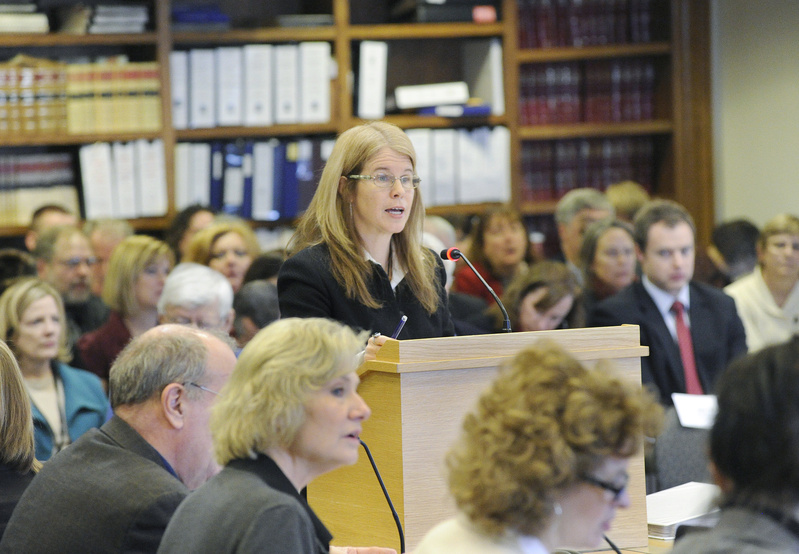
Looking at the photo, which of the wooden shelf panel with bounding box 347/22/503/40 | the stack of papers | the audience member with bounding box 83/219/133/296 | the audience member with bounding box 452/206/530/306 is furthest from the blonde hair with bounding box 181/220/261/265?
the stack of papers

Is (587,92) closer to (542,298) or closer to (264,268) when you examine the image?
(542,298)

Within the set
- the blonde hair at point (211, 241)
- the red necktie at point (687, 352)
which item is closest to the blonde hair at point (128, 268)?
the blonde hair at point (211, 241)

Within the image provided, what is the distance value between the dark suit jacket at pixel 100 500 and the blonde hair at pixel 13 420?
0.33m

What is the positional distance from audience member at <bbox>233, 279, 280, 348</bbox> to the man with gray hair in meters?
0.10

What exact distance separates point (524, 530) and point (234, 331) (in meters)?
2.81

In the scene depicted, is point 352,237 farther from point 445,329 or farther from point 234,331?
point 234,331

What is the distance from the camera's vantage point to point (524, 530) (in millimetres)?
1322

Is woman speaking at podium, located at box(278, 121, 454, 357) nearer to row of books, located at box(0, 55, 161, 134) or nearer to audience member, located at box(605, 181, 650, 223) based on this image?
row of books, located at box(0, 55, 161, 134)

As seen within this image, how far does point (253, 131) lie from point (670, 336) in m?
2.56

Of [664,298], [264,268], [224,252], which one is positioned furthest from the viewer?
[224,252]

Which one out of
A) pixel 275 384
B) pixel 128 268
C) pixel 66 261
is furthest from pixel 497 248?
pixel 275 384

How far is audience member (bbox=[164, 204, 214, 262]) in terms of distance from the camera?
16.9 ft

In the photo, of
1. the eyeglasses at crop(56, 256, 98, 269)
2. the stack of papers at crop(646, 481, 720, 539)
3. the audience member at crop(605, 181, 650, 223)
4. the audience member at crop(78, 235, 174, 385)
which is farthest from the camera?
the audience member at crop(605, 181, 650, 223)

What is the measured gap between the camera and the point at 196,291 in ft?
12.3
